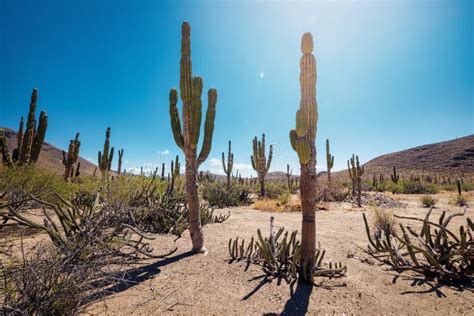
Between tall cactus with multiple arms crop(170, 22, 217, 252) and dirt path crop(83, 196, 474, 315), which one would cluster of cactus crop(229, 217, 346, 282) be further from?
tall cactus with multiple arms crop(170, 22, 217, 252)

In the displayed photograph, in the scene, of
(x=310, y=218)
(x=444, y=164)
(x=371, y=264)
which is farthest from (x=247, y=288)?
(x=444, y=164)

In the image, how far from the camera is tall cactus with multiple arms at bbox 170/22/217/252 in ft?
15.5

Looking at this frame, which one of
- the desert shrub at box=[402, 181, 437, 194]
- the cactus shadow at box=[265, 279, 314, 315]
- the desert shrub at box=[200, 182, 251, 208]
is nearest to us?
the cactus shadow at box=[265, 279, 314, 315]

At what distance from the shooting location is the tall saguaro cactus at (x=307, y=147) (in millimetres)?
3453

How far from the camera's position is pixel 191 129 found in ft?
15.6

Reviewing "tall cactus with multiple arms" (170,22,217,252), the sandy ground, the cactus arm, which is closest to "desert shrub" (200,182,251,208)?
"tall cactus with multiple arms" (170,22,217,252)

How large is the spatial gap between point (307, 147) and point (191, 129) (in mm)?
2406

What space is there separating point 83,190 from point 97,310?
20.7 feet

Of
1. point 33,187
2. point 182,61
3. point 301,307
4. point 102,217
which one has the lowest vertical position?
point 301,307

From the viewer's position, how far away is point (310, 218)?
348cm

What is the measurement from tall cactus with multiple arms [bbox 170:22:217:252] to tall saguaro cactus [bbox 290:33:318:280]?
2062 mm

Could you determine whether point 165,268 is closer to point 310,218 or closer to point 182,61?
point 310,218

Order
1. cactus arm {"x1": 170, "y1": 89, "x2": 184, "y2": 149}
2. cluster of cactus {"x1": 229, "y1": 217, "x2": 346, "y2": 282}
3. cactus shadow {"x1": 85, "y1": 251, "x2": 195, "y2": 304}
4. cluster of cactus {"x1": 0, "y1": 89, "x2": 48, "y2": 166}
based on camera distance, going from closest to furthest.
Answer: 1. cactus shadow {"x1": 85, "y1": 251, "x2": 195, "y2": 304}
2. cluster of cactus {"x1": 229, "y1": 217, "x2": 346, "y2": 282}
3. cactus arm {"x1": 170, "y1": 89, "x2": 184, "y2": 149}
4. cluster of cactus {"x1": 0, "y1": 89, "x2": 48, "y2": 166}

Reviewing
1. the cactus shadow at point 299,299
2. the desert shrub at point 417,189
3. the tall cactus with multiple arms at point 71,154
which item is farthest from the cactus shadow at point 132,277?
the desert shrub at point 417,189
